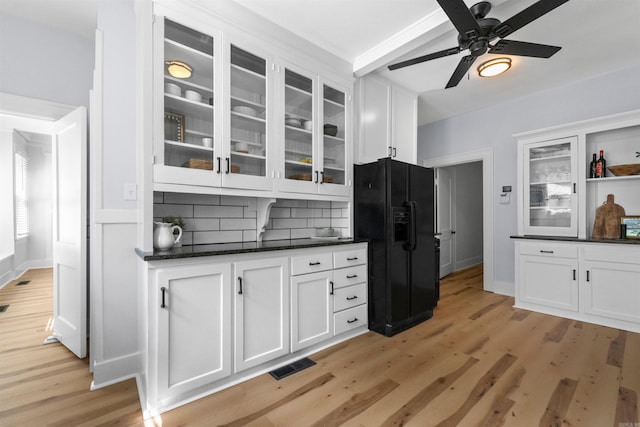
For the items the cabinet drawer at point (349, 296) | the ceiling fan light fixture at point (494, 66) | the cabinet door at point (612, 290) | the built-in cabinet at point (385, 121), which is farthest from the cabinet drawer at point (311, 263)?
the cabinet door at point (612, 290)

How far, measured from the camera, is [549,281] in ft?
10.8

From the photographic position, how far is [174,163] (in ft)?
6.33

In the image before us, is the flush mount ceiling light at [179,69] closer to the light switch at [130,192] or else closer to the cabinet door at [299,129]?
the cabinet door at [299,129]

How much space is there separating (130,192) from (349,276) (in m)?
1.92

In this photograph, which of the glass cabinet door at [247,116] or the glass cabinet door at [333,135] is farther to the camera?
the glass cabinet door at [333,135]

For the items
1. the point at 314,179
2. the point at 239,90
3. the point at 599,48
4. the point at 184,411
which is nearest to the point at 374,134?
the point at 314,179

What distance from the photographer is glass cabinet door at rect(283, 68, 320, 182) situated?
2514 millimetres

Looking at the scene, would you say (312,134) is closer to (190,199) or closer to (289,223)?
(289,223)

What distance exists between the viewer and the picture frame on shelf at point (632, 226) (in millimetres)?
2984

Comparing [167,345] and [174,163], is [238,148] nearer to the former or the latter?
[174,163]

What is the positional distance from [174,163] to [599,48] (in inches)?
163

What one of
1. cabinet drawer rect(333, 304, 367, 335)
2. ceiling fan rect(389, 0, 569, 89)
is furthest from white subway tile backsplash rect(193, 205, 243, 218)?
ceiling fan rect(389, 0, 569, 89)

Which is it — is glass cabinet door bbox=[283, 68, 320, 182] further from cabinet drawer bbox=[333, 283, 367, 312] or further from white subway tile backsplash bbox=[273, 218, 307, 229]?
cabinet drawer bbox=[333, 283, 367, 312]

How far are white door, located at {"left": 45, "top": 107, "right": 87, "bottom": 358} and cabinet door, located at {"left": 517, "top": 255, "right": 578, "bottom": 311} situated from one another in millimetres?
4610
